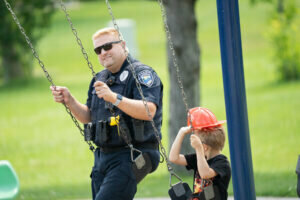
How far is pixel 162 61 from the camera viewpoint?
104ft

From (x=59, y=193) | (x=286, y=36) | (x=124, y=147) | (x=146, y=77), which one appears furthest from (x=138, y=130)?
(x=286, y=36)

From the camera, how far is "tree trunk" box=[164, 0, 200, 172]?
949 centimetres

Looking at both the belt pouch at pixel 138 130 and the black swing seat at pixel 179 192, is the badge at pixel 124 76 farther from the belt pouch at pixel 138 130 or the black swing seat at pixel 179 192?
the black swing seat at pixel 179 192

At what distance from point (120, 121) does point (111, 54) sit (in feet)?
1.77

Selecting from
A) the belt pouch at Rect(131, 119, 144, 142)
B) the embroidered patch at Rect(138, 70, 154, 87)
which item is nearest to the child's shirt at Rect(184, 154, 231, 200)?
the belt pouch at Rect(131, 119, 144, 142)

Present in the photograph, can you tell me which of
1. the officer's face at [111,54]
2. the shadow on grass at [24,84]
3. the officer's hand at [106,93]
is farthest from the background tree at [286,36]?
the officer's hand at [106,93]

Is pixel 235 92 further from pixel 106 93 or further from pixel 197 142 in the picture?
pixel 106 93

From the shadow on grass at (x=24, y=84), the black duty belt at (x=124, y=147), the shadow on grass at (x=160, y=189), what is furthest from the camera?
the shadow on grass at (x=24, y=84)

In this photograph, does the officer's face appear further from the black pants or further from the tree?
the tree

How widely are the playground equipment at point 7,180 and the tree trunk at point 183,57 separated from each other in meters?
3.61

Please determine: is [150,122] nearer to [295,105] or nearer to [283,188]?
[283,188]

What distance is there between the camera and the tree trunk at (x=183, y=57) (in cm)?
949

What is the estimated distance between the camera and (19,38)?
2348cm

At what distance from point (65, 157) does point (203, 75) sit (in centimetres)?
1309
